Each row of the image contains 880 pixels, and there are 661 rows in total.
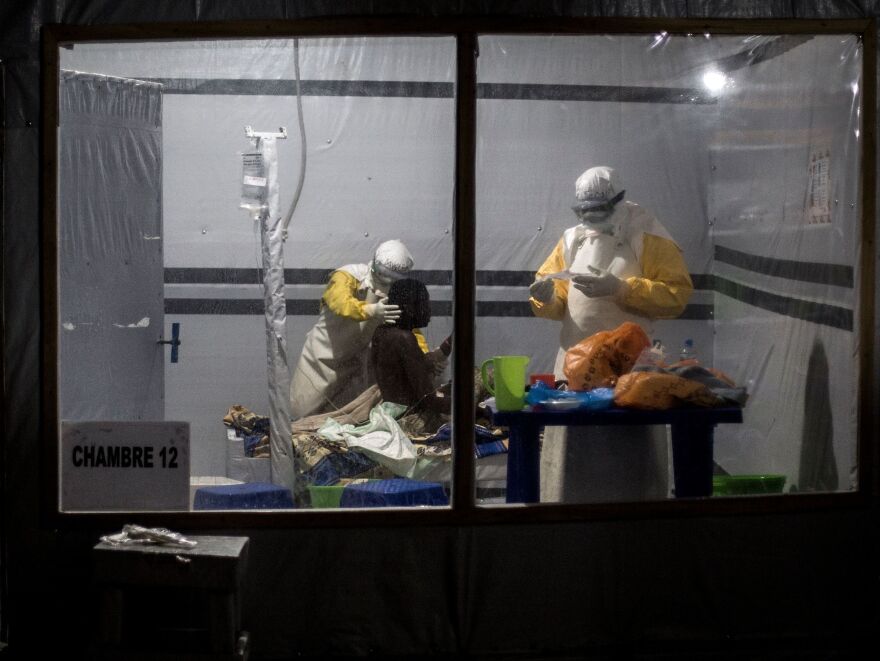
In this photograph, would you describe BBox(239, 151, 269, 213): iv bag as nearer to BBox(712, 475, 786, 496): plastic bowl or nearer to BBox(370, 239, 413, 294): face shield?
BBox(370, 239, 413, 294): face shield

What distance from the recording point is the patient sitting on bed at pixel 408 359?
4293 millimetres

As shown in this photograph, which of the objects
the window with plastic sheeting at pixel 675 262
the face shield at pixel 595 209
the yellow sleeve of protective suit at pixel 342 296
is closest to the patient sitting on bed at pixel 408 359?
the yellow sleeve of protective suit at pixel 342 296

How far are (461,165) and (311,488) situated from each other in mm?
1308

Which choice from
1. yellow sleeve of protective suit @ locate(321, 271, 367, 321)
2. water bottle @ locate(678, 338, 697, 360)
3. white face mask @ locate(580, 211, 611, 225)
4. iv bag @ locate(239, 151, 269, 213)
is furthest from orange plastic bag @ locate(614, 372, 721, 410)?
iv bag @ locate(239, 151, 269, 213)

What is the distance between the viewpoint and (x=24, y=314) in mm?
3957

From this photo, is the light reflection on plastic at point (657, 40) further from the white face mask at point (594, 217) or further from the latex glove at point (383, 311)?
the latex glove at point (383, 311)

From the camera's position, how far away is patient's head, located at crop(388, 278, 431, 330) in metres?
4.29

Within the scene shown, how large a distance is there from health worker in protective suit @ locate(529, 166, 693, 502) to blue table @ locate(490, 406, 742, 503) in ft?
0.17

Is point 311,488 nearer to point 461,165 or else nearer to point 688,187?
point 461,165

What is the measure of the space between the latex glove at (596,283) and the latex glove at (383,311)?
686mm

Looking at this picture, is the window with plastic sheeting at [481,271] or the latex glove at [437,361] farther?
the latex glove at [437,361]

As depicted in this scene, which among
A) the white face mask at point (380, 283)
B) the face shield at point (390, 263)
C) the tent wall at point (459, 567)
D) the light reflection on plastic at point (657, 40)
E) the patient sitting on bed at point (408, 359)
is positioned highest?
the light reflection on plastic at point (657, 40)

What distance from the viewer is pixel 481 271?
4.15m

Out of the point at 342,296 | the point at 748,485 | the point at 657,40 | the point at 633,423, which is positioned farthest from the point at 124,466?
the point at 657,40
